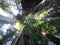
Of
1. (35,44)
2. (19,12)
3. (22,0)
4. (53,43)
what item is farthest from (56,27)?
(22,0)

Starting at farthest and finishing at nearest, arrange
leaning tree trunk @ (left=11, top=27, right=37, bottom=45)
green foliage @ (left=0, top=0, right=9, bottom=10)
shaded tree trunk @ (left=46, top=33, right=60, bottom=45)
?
green foliage @ (left=0, top=0, right=9, bottom=10) < shaded tree trunk @ (left=46, top=33, right=60, bottom=45) < leaning tree trunk @ (left=11, top=27, right=37, bottom=45)

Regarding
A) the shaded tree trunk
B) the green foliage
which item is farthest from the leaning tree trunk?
the green foliage

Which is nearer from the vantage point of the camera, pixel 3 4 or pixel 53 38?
pixel 53 38

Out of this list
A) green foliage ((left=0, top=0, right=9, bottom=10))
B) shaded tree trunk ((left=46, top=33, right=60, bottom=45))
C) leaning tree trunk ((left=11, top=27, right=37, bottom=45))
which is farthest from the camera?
green foliage ((left=0, top=0, right=9, bottom=10))

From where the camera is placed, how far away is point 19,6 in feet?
7.53

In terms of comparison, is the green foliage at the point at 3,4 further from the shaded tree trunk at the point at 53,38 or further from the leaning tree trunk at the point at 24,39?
the shaded tree trunk at the point at 53,38

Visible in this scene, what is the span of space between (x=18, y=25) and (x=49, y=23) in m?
0.40

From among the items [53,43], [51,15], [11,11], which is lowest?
[53,43]

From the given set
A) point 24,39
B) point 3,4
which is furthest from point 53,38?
point 3,4

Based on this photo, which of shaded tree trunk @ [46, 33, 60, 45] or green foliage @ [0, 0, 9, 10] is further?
green foliage @ [0, 0, 9, 10]

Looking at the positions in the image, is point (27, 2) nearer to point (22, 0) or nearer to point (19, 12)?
point (22, 0)

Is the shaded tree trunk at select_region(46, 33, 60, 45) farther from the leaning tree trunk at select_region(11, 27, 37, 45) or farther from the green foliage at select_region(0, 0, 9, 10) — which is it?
the green foliage at select_region(0, 0, 9, 10)

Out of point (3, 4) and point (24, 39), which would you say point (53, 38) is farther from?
point (3, 4)

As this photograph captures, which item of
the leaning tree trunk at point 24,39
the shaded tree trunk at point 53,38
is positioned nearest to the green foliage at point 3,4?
the leaning tree trunk at point 24,39
